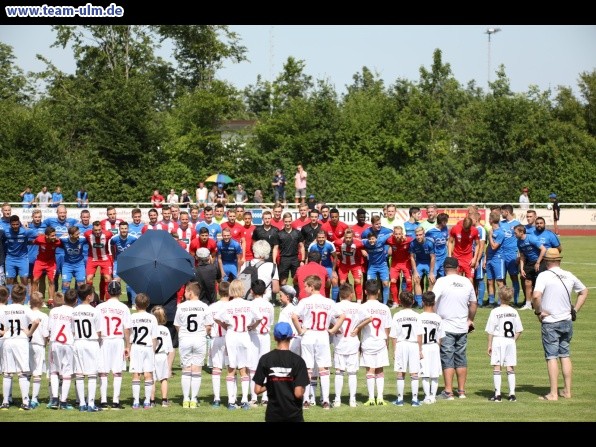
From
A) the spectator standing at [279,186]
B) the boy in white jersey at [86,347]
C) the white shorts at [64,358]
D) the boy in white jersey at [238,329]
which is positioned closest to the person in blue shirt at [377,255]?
the boy in white jersey at [238,329]

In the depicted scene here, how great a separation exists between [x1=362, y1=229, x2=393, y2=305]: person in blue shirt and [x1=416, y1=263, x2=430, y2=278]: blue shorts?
2.33 ft

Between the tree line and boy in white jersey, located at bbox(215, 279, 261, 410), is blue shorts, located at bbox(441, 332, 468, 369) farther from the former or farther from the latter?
the tree line

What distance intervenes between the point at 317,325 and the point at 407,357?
1.31 meters

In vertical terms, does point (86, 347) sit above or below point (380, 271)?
below

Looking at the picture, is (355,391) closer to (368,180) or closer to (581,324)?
(581,324)

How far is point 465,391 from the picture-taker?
15102mm

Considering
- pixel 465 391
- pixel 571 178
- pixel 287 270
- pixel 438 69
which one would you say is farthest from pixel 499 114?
pixel 465 391

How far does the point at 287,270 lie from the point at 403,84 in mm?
43900

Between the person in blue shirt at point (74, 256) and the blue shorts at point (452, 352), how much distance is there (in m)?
10.4

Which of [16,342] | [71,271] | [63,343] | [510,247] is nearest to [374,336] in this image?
[63,343]

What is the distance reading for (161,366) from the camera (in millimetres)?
14273

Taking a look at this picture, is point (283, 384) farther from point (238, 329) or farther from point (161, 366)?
point (161, 366)

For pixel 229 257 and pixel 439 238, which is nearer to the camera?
pixel 229 257

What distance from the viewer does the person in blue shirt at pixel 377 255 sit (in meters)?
22.4
